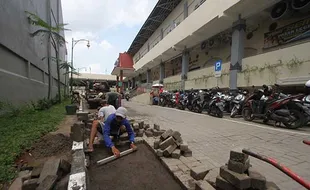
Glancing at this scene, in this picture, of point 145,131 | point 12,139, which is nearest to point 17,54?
point 12,139

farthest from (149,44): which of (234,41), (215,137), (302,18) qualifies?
(215,137)

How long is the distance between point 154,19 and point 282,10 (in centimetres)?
1511

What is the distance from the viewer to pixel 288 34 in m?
8.55

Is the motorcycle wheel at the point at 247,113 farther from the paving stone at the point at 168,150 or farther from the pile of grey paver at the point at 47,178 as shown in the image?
the pile of grey paver at the point at 47,178

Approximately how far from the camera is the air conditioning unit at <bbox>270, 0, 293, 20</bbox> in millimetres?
7766

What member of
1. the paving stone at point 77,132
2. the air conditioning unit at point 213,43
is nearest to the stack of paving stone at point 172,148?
the paving stone at point 77,132

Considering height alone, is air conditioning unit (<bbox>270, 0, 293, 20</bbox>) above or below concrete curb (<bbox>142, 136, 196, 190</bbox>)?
above

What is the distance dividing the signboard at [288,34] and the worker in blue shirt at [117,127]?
8788 mm

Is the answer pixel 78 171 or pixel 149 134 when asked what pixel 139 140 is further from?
pixel 78 171

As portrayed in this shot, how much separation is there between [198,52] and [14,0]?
44.2ft

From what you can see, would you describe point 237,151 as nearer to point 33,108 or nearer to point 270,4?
point 33,108

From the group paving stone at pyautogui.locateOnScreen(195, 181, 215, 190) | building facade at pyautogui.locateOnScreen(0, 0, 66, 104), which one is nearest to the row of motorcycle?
paving stone at pyautogui.locateOnScreen(195, 181, 215, 190)

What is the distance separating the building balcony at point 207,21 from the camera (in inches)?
335

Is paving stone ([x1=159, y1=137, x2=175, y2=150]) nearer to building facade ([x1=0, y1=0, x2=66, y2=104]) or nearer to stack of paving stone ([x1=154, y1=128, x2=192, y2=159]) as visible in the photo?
stack of paving stone ([x1=154, y1=128, x2=192, y2=159])
